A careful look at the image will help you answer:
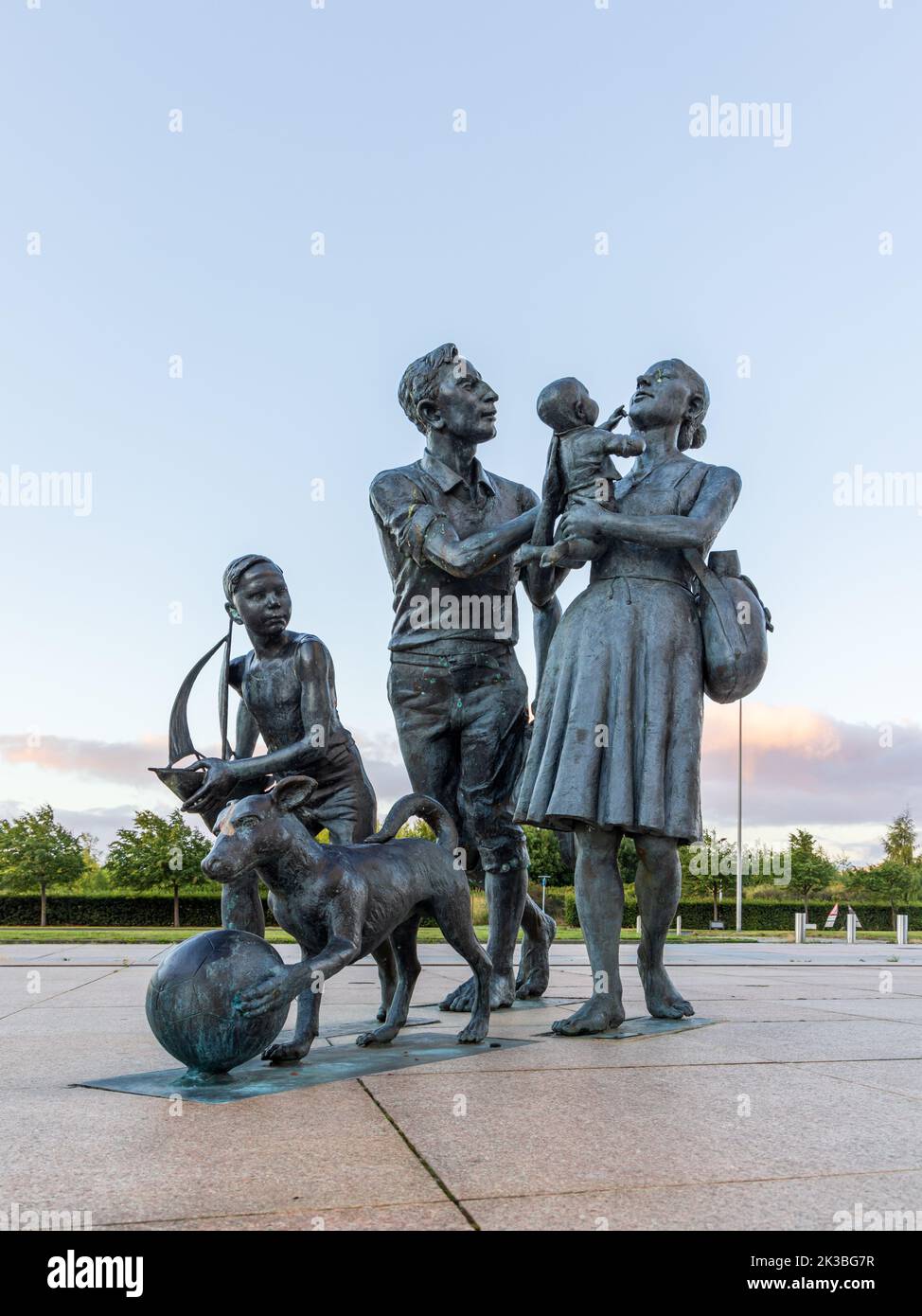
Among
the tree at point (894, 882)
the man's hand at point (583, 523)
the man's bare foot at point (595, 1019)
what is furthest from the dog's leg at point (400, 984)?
the tree at point (894, 882)

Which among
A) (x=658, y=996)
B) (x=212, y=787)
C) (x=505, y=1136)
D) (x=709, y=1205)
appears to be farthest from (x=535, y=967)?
(x=709, y=1205)

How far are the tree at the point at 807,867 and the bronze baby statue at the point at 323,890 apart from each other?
137 feet

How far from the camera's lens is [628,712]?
5.02m

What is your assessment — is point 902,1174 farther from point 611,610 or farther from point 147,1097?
point 611,610

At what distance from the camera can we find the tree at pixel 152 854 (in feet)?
104

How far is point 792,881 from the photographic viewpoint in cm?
4544

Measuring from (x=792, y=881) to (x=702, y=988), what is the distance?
39.2 metres

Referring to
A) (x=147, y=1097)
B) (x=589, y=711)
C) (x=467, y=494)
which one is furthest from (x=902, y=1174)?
(x=467, y=494)

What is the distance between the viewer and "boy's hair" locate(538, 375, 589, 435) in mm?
5039

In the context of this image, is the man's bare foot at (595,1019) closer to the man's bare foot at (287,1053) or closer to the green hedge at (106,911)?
the man's bare foot at (287,1053)

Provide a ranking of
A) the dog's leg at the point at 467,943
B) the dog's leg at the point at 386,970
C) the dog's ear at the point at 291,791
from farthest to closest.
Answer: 1. the dog's leg at the point at 386,970
2. the dog's leg at the point at 467,943
3. the dog's ear at the point at 291,791

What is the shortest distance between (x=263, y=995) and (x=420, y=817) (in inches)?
55.7

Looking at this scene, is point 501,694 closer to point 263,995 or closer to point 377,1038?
point 377,1038
